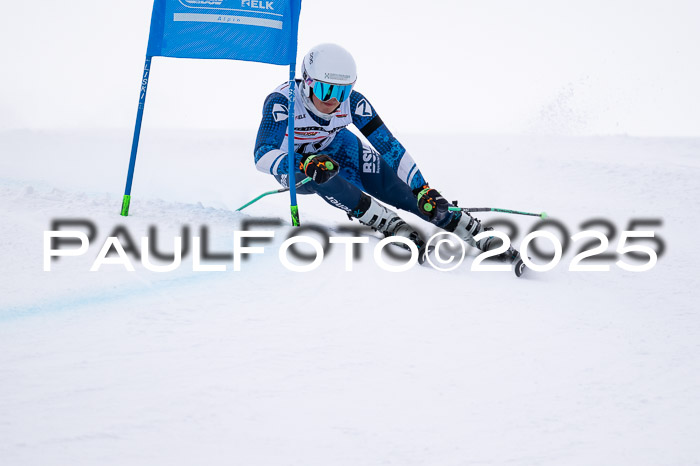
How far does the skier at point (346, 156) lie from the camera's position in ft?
14.2

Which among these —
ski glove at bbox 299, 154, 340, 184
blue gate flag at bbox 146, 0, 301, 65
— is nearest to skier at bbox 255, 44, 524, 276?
ski glove at bbox 299, 154, 340, 184

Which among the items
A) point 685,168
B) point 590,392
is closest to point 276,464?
point 590,392

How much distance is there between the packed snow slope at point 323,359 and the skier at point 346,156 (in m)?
0.36

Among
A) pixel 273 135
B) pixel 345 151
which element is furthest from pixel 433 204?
pixel 273 135

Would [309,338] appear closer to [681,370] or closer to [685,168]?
[681,370]

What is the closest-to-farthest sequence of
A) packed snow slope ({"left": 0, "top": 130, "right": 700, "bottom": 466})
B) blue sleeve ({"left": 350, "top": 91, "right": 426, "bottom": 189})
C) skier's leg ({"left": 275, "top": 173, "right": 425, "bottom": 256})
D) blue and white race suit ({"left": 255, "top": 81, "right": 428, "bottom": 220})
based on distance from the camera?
1. packed snow slope ({"left": 0, "top": 130, "right": 700, "bottom": 466})
2. skier's leg ({"left": 275, "top": 173, "right": 425, "bottom": 256})
3. blue and white race suit ({"left": 255, "top": 81, "right": 428, "bottom": 220})
4. blue sleeve ({"left": 350, "top": 91, "right": 426, "bottom": 189})

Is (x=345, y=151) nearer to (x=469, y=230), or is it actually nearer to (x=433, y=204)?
(x=433, y=204)

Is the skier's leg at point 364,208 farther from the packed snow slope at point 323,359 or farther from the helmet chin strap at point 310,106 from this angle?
the helmet chin strap at point 310,106

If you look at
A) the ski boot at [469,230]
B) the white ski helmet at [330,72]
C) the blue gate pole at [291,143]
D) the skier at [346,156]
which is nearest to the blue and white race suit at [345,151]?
the skier at [346,156]

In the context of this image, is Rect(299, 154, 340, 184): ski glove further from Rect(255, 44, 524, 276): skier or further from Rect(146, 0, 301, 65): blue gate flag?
Rect(146, 0, 301, 65): blue gate flag

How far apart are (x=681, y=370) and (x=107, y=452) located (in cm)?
238

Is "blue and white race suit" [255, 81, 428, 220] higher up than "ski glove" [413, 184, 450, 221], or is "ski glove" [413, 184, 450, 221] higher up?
"blue and white race suit" [255, 81, 428, 220]

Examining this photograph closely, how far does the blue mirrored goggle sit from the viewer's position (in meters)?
4.38

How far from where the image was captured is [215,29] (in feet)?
14.2
